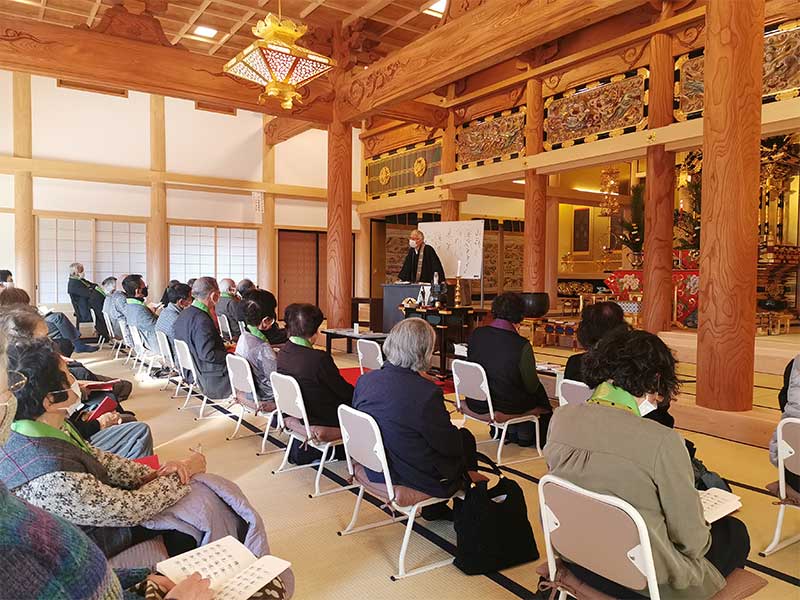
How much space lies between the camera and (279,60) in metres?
4.86

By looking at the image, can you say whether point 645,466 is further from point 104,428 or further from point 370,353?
point 370,353

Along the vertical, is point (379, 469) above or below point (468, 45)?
below

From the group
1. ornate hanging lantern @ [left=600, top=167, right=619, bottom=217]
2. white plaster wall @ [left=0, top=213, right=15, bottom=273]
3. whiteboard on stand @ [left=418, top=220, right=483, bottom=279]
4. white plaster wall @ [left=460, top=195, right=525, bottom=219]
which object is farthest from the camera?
white plaster wall @ [left=460, top=195, right=525, bottom=219]

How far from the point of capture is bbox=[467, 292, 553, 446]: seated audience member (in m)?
3.32

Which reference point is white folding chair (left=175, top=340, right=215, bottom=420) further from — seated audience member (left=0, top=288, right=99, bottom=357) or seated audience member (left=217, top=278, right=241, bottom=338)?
seated audience member (left=217, top=278, right=241, bottom=338)

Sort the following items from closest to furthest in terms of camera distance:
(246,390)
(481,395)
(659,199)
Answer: (481,395), (246,390), (659,199)

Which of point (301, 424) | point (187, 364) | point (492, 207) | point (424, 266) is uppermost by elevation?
point (492, 207)

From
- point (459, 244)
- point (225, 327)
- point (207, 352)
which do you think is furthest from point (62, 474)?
point (459, 244)

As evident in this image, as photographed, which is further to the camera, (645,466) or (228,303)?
(228,303)

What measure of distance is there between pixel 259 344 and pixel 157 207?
270 inches

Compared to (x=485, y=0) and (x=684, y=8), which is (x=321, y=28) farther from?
(x=684, y=8)

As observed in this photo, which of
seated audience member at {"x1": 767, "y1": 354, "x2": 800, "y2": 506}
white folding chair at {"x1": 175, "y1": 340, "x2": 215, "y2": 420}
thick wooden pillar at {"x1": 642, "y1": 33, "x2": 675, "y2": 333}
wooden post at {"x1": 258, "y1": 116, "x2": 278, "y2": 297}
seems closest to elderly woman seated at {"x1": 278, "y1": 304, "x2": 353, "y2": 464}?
white folding chair at {"x1": 175, "y1": 340, "x2": 215, "y2": 420}

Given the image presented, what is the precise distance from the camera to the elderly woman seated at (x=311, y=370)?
9.71 feet

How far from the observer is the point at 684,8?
616 cm
